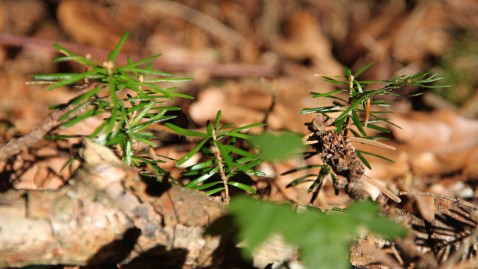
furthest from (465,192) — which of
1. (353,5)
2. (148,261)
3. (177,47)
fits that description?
(353,5)

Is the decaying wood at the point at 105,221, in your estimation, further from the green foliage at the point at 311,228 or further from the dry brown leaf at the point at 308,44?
the dry brown leaf at the point at 308,44

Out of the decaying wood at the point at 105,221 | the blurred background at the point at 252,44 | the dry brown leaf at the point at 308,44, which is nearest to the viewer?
the decaying wood at the point at 105,221

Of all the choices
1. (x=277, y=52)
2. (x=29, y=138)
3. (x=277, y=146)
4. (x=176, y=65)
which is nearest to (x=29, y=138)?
(x=29, y=138)

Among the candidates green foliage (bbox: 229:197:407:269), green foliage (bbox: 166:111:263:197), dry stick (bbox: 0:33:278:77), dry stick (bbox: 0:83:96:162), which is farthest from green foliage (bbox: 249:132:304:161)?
dry stick (bbox: 0:33:278:77)

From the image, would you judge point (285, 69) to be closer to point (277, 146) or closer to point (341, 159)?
point (341, 159)

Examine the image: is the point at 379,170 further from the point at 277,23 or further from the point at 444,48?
the point at 277,23

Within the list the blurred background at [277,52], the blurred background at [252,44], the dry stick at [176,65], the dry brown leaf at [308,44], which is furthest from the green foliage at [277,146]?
the dry brown leaf at [308,44]
